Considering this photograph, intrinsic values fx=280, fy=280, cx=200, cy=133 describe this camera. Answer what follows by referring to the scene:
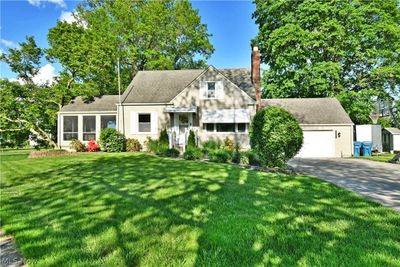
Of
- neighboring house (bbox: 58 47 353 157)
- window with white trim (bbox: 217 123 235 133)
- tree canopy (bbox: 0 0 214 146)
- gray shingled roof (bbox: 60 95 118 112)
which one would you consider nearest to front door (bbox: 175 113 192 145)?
neighboring house (bbox: 58 47 353 157)

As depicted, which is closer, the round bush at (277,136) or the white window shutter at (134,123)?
the round bush at (277,136)

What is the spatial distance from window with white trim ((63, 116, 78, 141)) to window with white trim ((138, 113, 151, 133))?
6.07 meters

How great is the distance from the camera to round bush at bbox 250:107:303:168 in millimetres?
Result: 11055

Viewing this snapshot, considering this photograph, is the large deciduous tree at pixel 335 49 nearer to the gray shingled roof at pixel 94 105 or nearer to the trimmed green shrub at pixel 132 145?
the trimmed green shrub at pixel 132 145

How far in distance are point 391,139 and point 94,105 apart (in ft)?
98.8

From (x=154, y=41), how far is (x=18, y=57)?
630 inches

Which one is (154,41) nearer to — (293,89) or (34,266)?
(293,89)

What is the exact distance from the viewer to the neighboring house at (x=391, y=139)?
95.5 ft

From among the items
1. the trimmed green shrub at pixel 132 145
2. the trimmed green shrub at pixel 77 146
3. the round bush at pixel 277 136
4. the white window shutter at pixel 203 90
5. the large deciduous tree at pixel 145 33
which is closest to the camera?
the round bush at pixel 277 136

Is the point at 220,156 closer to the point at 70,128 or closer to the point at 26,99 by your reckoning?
the point at 70,128

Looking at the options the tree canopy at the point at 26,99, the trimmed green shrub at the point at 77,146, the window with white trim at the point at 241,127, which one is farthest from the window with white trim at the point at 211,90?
the tree canopy at the point at 26,99

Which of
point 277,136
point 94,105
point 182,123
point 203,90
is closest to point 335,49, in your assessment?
point 203,90

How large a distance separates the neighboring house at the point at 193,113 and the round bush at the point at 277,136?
9518 mm

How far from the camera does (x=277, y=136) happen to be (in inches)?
436
